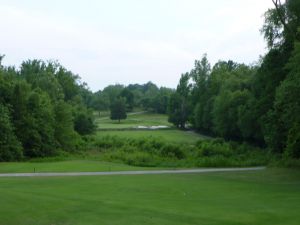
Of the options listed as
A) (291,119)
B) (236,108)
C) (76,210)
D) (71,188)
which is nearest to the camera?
(76,210)

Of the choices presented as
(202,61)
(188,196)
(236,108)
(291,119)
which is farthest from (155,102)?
(188,196)

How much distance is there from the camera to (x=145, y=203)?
20.7m

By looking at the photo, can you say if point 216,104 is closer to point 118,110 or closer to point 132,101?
point 118,110

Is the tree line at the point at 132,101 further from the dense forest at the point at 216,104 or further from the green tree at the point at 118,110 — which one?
the dense forest at the point at 216,104

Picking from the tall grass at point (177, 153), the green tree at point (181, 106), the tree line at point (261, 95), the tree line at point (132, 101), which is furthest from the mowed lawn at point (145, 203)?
the tree line at point (132, 101)

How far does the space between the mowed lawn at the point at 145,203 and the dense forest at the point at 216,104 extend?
34.8 ft

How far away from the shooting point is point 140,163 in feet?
180

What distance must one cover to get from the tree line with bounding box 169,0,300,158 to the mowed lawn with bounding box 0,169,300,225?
31.2 feet

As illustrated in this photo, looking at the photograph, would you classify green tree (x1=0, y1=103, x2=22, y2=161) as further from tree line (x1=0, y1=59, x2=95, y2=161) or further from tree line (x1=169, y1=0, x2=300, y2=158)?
tree line (x1=169, y1=0, x2=300, y2=158)

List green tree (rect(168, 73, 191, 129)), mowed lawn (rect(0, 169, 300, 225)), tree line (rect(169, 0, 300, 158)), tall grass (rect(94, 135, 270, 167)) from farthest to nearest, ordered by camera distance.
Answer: green tree (rect(168, 73, 191, 129))
tall grass (rect(94, 135, 270, 167))
tree line (rect(169, 0, 300, 158))
mowed lawn (rect(0, 169, 300, 225))

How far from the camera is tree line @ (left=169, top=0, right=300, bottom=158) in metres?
37.4

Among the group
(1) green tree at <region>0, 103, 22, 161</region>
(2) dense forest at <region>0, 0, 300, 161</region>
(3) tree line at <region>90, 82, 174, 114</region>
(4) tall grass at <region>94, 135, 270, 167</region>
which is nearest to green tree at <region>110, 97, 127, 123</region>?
(3) tree line at <region>90, 82, 174, 114</region>

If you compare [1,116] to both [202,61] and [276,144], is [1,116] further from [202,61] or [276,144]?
[202,61]

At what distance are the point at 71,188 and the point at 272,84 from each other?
26746mm
